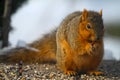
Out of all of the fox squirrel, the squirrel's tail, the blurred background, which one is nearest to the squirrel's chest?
the fox squirrel

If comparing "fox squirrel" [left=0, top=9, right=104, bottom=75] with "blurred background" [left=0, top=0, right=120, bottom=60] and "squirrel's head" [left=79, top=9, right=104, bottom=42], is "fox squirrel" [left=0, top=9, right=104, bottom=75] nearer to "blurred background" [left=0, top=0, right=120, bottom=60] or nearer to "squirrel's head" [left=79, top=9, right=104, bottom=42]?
"squirrel's head" [left=79, top=9, right=104, bottom=42]

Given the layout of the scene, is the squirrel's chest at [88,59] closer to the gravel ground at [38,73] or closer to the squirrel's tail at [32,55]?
the gravel ground at [38,73]

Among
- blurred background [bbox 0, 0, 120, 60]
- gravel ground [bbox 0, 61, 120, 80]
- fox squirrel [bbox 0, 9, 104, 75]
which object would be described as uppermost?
blurred background [bbox 0, 0, 120, 60]

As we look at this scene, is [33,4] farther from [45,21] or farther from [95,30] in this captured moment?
[95,30]

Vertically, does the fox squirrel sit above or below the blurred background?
below

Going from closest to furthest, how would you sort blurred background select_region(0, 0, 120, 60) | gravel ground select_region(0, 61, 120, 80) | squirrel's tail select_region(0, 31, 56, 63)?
gravel ground select_region(0, 61, 120, 80), squirrel's tail select_region(0, 31, 56, 63), blurred background select_region(0, 0, 120, 60)

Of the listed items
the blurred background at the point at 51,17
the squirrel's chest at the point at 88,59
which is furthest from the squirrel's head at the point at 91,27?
the blurred background at the point at 51,17

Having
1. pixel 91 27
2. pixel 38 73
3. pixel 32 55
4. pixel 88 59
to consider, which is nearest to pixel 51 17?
pixel 32 55

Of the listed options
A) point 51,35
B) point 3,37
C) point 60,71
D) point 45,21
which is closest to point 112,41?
point 45,21
